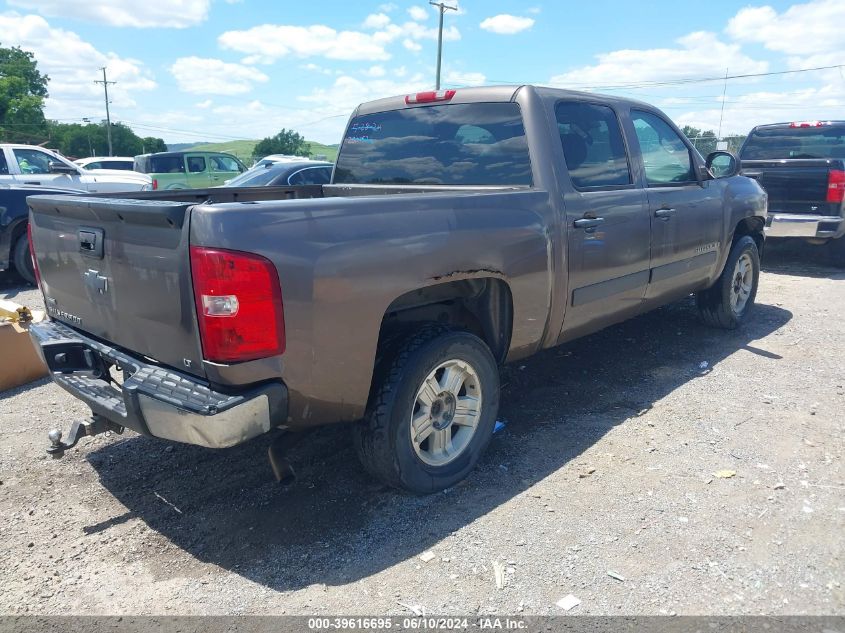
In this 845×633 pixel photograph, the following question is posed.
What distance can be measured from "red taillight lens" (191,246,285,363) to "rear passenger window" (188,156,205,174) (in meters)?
16.9

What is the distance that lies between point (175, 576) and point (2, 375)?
3.04 m

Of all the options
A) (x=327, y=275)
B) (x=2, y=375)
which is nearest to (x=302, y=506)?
(x=327, y=275)

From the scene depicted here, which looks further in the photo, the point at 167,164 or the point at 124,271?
the point at 167,164

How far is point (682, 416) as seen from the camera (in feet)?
14.2

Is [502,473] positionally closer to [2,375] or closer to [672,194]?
[672,194]

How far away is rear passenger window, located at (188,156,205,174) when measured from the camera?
1808 cm

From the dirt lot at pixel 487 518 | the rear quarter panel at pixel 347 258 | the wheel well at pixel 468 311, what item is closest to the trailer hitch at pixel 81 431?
the dirt lot at pixel 487 518

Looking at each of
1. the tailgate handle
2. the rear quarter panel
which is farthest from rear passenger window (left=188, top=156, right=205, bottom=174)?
the rear quarter panel

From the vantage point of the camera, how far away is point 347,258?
2736 millimetres

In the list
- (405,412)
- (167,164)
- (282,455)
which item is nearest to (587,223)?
(405,412)

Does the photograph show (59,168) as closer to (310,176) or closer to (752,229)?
(310,176)

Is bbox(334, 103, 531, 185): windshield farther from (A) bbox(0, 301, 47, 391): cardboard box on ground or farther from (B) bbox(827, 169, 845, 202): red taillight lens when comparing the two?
(B) bbox(827, 169, 845, 202): red taillight lens

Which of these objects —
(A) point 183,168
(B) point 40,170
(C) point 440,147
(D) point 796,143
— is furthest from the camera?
(A) point 183,168

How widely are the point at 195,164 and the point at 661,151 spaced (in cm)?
1568
